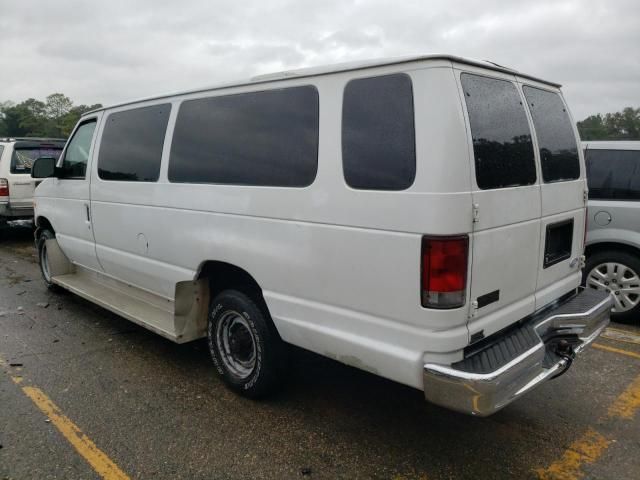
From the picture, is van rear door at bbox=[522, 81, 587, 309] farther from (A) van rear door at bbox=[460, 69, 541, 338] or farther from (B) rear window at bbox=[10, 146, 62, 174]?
(B) rear window at bbox=[10, 146, 62, 174]

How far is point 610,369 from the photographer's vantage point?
4223 mm

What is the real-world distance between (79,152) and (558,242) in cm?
460

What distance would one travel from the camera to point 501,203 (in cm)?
275

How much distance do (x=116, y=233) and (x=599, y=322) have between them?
3965mm

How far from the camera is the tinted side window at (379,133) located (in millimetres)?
2557

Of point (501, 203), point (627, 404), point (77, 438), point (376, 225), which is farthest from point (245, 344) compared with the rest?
point (627, 404)

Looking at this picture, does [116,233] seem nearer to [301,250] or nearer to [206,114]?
[206,114]

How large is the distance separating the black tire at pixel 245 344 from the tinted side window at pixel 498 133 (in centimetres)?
169

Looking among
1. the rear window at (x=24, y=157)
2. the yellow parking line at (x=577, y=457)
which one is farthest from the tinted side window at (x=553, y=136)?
the rear window at (x=24, y=157)

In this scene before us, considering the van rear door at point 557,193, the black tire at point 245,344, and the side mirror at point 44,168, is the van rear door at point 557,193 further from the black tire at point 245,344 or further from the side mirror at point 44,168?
the side mirror at point 44,168

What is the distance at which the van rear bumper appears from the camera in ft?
8.02

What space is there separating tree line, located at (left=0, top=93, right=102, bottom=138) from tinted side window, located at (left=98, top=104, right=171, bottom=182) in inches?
2443

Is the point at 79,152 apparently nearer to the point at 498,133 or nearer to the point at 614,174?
the point at 498,133

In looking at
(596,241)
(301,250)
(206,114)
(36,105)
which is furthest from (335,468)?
(36,105)
